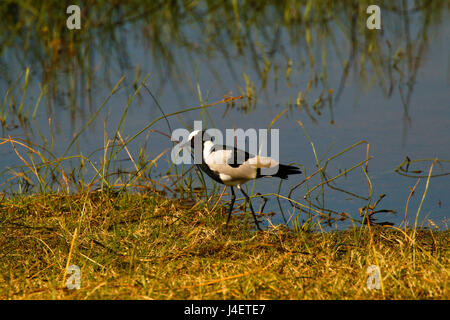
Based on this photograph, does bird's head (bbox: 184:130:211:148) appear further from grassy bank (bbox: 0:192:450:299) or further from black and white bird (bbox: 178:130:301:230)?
grassy bank (bbox: 0:192:450:299)

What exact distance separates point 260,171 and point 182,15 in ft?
15.1

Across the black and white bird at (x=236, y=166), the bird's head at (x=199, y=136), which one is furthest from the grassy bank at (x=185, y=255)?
the bird's head at (x=199, y=136)

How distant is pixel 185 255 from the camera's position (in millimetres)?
3184

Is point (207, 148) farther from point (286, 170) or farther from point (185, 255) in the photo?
point (185, 255)

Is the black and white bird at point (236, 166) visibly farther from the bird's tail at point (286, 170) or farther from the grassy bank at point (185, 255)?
the grassy bank at point (185, 255)

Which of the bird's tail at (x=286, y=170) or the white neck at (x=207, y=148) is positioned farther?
the white neck at (x=207, y=148)

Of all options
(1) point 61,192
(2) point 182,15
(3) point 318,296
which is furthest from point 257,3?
(3) point 318,296

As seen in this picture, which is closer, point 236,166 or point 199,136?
point 236,166

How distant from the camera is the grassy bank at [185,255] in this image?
2611 millimetres

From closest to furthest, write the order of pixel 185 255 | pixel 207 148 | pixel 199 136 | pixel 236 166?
pixel 185 255, pixel 236 166, pixel 207 148, pixel 199 136

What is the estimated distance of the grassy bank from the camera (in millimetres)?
2611

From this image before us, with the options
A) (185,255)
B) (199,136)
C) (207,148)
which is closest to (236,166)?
(207,148)

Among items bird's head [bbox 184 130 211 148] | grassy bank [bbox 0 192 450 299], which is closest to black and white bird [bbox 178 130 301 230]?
bird's head [bbox 184 130 211 148]
